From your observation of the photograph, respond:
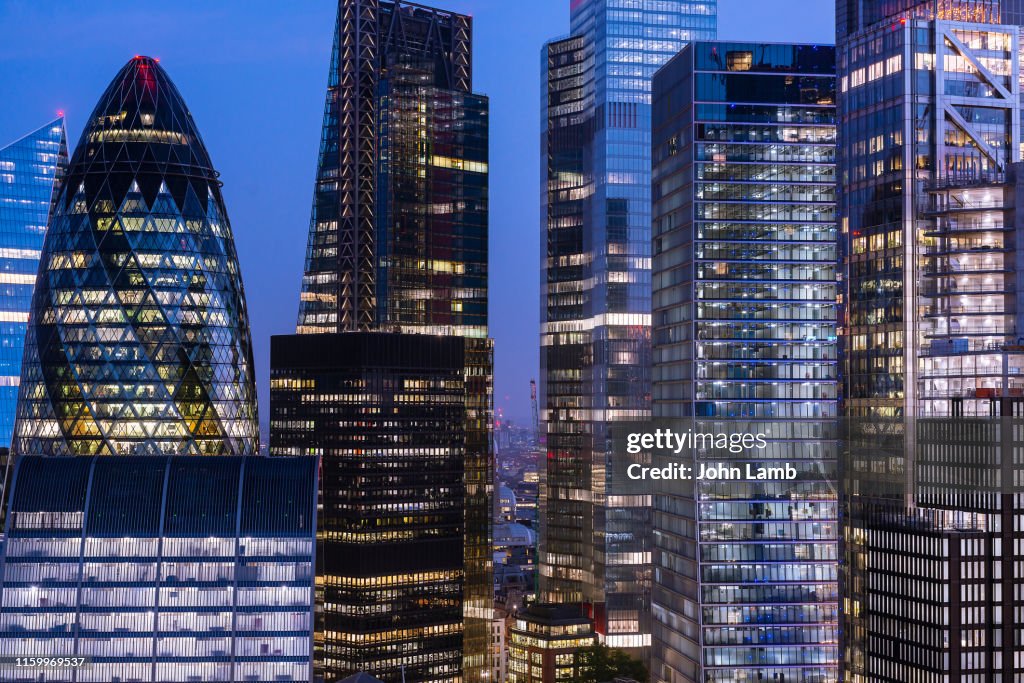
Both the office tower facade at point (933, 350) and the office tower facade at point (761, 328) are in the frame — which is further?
the office tower facade at point (761, 328)

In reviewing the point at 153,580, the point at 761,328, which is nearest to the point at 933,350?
the point at 761,328

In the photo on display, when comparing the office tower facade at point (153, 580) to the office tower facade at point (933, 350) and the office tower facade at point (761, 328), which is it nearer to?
the office tower facade at point (761, 328)

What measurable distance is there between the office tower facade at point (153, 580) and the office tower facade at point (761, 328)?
51.5 m

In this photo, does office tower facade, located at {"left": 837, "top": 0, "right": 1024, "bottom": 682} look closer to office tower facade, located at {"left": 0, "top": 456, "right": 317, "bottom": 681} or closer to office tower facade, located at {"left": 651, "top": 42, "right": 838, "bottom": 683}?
office tower facade, located at {"left": 651, "top": 42, "right": 838, "bottom": 683}

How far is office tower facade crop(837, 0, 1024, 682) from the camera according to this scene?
580 feet

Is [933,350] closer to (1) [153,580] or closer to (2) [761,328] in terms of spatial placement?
(2) [761,328]

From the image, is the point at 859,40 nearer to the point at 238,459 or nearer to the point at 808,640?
the point at 808,640

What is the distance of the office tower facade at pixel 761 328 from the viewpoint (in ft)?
616

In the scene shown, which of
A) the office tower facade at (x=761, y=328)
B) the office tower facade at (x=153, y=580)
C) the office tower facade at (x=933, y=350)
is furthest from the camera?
the office tower facade at (x=153, y=580)

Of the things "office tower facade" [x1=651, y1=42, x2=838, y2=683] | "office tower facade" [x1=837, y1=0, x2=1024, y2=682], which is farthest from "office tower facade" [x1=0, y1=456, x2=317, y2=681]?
"office tower facade" [x1=837, y1=0, x2=1024, y2=682]

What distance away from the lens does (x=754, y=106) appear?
190625 millimetres

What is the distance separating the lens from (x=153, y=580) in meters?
190

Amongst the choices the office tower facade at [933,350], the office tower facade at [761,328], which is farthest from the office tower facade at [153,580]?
the office tower facade at [933,350]

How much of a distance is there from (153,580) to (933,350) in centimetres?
10168
